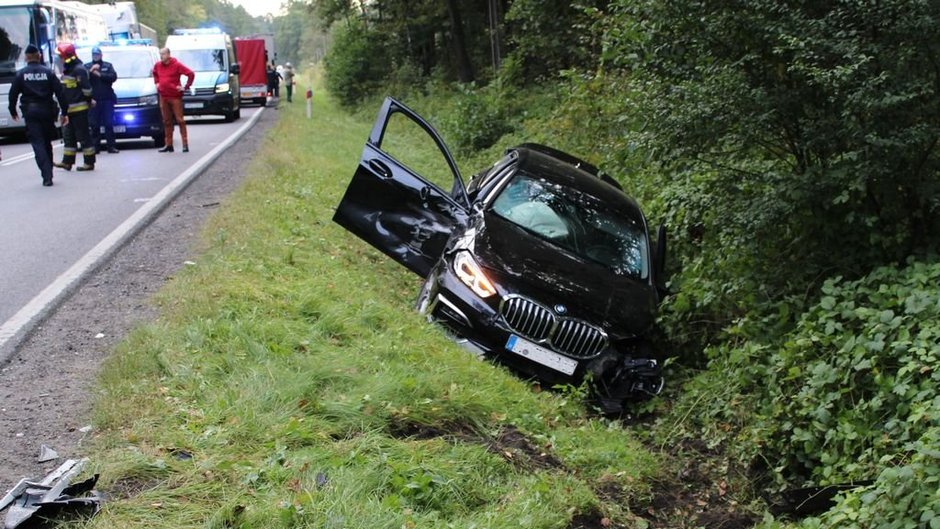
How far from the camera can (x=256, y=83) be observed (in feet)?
113

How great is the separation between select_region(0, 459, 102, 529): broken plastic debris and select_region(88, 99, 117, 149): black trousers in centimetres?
1340

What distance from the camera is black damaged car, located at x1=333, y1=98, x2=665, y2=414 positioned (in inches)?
228

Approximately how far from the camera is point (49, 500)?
10.2 ft

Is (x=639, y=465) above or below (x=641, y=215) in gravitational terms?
below

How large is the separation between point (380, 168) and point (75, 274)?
2649mm

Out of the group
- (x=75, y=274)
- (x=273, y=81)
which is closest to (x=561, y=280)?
(x=75, y=274)

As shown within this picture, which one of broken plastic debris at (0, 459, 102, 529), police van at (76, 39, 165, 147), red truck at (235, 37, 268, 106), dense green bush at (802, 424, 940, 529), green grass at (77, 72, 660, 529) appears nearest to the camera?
broken plastic debris at (0, 459, 102, 529)

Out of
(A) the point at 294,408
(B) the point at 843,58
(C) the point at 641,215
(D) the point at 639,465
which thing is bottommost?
(D) the point at 639,465

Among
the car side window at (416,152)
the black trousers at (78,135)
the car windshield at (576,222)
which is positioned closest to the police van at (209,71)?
the car side window at (416,152)

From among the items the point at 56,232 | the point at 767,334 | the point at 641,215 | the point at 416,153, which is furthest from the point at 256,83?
the point at 767,334

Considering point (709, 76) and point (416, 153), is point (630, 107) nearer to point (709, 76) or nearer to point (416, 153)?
point (709, 76)

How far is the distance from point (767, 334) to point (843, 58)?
1.78 m

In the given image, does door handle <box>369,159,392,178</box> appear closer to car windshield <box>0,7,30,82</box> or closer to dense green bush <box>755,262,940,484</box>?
dense green bush <box>755,262,940,484</box>

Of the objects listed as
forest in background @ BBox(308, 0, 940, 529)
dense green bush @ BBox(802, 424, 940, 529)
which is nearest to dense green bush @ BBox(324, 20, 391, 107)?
Answer: forest in background @ BBox(308, 0, 940, 529)
